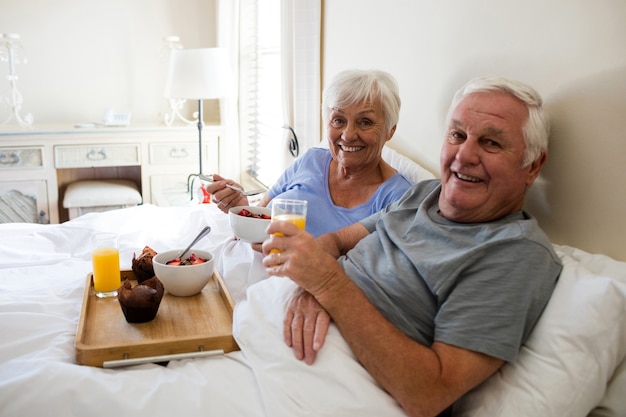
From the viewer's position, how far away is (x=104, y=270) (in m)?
1.42

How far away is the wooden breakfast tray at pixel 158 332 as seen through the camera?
1.13 metres

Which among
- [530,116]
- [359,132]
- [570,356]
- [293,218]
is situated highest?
[530,116]

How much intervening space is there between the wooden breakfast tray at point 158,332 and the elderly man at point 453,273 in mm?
193

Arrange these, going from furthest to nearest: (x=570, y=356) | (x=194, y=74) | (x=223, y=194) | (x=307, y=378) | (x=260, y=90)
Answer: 1. (x=260, y=90)
2. (x=194, y=74)
3. (x=223, y=194)
4. (x=307, y=378)
5. (x=570, y=356)

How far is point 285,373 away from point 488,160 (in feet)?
2.01

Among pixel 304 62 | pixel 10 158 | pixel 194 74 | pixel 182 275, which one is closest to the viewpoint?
pixel 182 275

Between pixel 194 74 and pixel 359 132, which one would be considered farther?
pixel 194 74

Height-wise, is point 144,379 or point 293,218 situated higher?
point 293,218

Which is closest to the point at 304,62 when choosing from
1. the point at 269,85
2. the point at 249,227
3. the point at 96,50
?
the point at 269,85

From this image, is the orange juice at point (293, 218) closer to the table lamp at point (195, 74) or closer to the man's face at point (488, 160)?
the man's face at point (488, 160)

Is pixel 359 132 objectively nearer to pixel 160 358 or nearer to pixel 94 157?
pixel 160 358

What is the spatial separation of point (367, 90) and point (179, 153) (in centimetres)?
228

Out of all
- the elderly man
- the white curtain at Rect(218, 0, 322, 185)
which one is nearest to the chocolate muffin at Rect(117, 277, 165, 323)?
the elderly man

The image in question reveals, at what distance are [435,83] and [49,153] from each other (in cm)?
265
